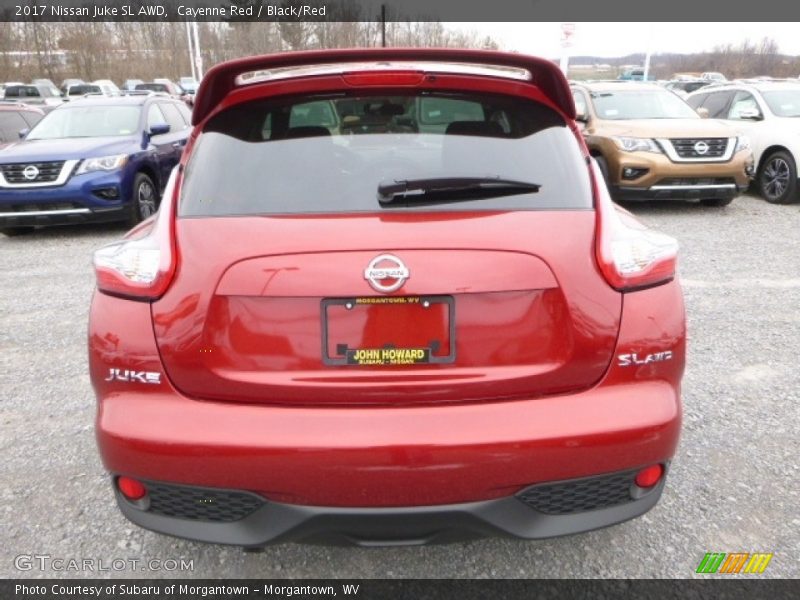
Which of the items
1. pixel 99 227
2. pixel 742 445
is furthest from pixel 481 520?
pixel 99 227

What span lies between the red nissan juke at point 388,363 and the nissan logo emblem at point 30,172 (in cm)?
693

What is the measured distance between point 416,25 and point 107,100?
103ft

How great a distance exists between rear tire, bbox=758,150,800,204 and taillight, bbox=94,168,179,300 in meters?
9.96

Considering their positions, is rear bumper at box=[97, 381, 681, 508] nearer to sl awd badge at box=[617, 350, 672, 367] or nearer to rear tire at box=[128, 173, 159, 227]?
sl awd badge at box=[617, 350, 672, 367]

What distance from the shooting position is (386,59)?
227cm

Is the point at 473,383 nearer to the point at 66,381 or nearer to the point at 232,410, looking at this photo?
the point at 232,410

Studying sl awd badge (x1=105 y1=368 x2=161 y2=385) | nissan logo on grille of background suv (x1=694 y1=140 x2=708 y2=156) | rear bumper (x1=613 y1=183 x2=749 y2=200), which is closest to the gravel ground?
sl awd badge (x1=105 y1=368 x2=161 y2=385)

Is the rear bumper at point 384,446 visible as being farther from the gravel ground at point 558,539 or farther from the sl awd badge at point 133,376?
the gravel ground at point 558,539

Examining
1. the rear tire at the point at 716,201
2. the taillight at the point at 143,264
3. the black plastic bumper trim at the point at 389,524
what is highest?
the taillight at the point at 143,264

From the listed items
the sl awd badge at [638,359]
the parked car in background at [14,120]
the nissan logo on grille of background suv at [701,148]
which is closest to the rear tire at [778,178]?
the nissan logo on grille of background suv at [701,148]

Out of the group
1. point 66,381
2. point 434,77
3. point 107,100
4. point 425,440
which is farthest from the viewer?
point 107,100

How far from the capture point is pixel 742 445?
3.11 meters

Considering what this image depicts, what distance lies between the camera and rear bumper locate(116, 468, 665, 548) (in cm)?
180

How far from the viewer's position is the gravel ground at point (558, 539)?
2371 mm
